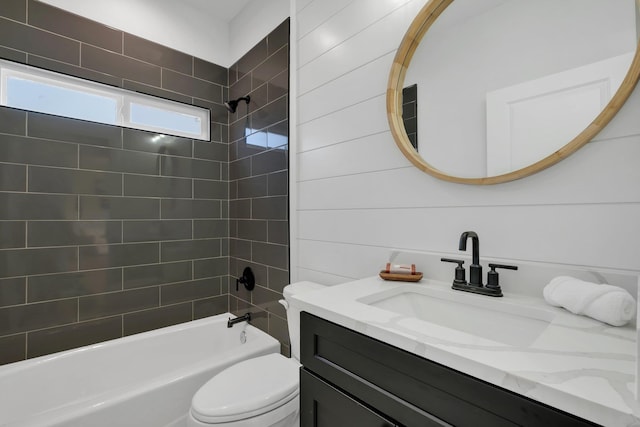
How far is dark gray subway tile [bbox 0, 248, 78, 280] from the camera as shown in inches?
68.7

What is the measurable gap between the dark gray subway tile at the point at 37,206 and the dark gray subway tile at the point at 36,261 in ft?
0.68

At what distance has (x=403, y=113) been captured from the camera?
1.29 metres

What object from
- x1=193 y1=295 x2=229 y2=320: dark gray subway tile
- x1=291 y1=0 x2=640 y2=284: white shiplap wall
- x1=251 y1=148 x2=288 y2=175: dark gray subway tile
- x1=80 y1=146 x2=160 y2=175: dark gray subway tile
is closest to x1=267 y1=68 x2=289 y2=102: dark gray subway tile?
x1=291 y1=0 x2=640 y2=284: white shiplap wall

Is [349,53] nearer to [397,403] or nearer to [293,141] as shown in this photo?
[293,141]

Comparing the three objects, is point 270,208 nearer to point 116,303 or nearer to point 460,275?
point 116,303

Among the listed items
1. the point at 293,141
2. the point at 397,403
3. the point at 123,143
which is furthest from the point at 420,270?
the point at 123,143

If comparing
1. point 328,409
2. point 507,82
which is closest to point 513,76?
point 507,82

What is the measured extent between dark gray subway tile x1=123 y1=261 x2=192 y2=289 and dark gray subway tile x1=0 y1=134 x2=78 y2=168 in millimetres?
806

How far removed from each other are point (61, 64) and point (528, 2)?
8.19 feet

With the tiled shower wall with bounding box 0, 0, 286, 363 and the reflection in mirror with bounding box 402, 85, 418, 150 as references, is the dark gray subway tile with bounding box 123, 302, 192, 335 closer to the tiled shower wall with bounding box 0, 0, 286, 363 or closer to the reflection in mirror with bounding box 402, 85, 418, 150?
the tiled shower wall with bounding box 0, 0, 286, 363

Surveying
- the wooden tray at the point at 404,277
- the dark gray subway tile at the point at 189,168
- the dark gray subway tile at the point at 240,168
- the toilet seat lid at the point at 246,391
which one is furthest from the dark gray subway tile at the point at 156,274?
the wooden tray at the point at 404,277

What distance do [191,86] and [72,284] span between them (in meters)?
1.65

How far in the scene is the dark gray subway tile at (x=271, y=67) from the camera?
6.45 ft

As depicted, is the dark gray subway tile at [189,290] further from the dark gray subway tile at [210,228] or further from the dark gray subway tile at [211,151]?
the dark gray subway tile at [211,151]
